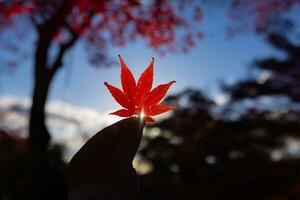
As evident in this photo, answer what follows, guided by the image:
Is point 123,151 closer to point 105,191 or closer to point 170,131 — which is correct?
point 105,191

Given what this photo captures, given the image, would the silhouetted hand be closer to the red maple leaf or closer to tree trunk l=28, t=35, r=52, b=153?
the red maple leaf

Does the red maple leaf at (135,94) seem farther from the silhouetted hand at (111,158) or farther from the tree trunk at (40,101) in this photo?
the tree trunk at (40,101)

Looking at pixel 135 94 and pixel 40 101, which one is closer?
pixel 135 94

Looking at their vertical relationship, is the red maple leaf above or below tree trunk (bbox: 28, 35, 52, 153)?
below

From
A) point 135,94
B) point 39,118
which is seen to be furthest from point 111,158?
point 39,118

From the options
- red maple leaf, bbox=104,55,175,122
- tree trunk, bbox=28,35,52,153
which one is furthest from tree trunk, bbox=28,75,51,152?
red maple leaf, bbox=104,55,175,122

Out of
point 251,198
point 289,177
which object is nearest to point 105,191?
point 251,198

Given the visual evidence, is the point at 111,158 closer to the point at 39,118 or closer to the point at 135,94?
the point at 135,94
